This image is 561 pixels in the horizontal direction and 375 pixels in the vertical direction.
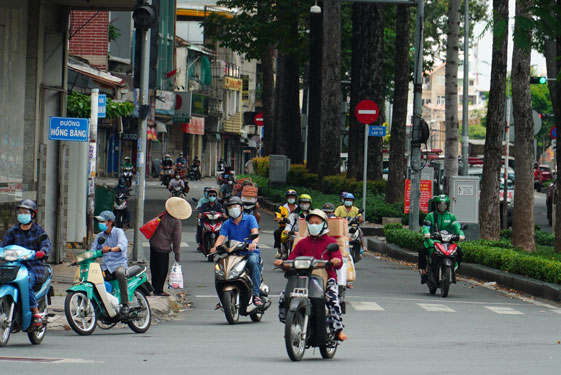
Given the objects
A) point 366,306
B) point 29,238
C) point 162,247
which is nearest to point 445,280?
point 366,306

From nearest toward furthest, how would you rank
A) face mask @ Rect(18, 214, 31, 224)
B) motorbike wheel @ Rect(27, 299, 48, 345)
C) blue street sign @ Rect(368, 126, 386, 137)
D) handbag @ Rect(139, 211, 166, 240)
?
motorbike wheel @ Rect(27, 299, 48, 345) < face mask @ Rect(18, 214, 31, 224) < handbag @ Rect(139, 211, 166, 240) < blue street sign @ Rect(368, 126, 386, 137)

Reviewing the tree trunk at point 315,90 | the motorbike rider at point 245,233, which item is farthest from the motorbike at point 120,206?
the motorbike rider at point 245,233

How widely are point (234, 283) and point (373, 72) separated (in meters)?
24.9

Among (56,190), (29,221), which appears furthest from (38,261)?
(56,190)

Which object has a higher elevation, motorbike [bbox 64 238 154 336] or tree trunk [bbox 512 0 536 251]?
tree trunk [bbox 512 0 536 251]

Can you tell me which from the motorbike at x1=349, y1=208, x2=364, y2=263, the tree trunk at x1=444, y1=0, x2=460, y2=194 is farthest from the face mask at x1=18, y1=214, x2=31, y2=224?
the tree trunk at x1=444, y1=0, x2=460, y2=194

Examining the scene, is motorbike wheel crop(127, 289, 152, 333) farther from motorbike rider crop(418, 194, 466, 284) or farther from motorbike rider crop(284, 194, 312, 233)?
motorbike rider crop(284, 194, 312, 233)

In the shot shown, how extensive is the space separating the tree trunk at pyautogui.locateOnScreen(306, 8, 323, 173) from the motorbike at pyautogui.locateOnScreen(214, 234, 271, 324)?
3223cm

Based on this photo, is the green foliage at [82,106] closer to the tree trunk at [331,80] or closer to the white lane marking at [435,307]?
the white lane marking at [435,307]

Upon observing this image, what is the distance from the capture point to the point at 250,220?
16.3m

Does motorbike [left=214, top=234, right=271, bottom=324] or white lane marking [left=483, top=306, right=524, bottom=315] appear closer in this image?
motorbike [left=214, top=234, right=271, bottom=324]

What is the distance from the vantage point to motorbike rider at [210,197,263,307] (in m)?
16.0

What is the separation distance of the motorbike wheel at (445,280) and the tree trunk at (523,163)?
18.2 ft

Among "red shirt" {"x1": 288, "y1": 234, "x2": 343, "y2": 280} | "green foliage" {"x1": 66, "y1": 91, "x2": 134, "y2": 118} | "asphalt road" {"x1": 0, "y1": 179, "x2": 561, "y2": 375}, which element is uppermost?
"green foliage" {"x1": 66, "y1": 91, "x2": 134, "y2": 118}
